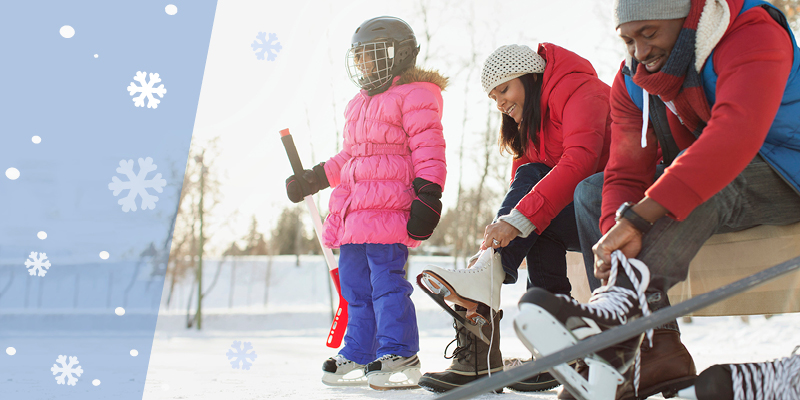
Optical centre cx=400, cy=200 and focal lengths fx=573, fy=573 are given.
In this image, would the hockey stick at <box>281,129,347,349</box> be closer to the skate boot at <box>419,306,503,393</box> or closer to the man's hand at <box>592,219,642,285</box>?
the skate boot at <box>419,306,503,393</box>

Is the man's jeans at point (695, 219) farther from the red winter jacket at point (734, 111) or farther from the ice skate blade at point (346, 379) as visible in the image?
the ice skate blade at point (346, 379)

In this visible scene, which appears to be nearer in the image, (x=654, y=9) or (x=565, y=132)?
(x=654, y=9)

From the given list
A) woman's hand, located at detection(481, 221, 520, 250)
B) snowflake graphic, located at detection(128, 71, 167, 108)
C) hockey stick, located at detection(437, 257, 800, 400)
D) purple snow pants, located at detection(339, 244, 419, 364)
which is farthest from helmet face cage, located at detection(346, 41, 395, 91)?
hockey stick, located at detection(437, 257, 800, 400)

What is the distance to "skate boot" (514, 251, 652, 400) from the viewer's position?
1.09 m

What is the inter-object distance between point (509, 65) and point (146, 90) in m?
1.67

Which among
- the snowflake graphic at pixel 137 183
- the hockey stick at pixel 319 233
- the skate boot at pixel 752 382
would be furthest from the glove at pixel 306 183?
the skate boot at pixel 752 382

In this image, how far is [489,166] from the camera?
12578 mm

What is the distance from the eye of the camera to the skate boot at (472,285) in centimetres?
160

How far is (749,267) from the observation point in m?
1.53

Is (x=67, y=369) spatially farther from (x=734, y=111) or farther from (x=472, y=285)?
(x=734, y=111)

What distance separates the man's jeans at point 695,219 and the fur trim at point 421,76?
1146 millimetres

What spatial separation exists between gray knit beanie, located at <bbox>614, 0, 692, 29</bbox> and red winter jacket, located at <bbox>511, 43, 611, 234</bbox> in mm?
577

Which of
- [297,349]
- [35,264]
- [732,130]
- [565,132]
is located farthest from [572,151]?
[297,349]

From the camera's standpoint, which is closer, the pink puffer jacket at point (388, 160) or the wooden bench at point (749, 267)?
the wooden bench at point (749, 267)
